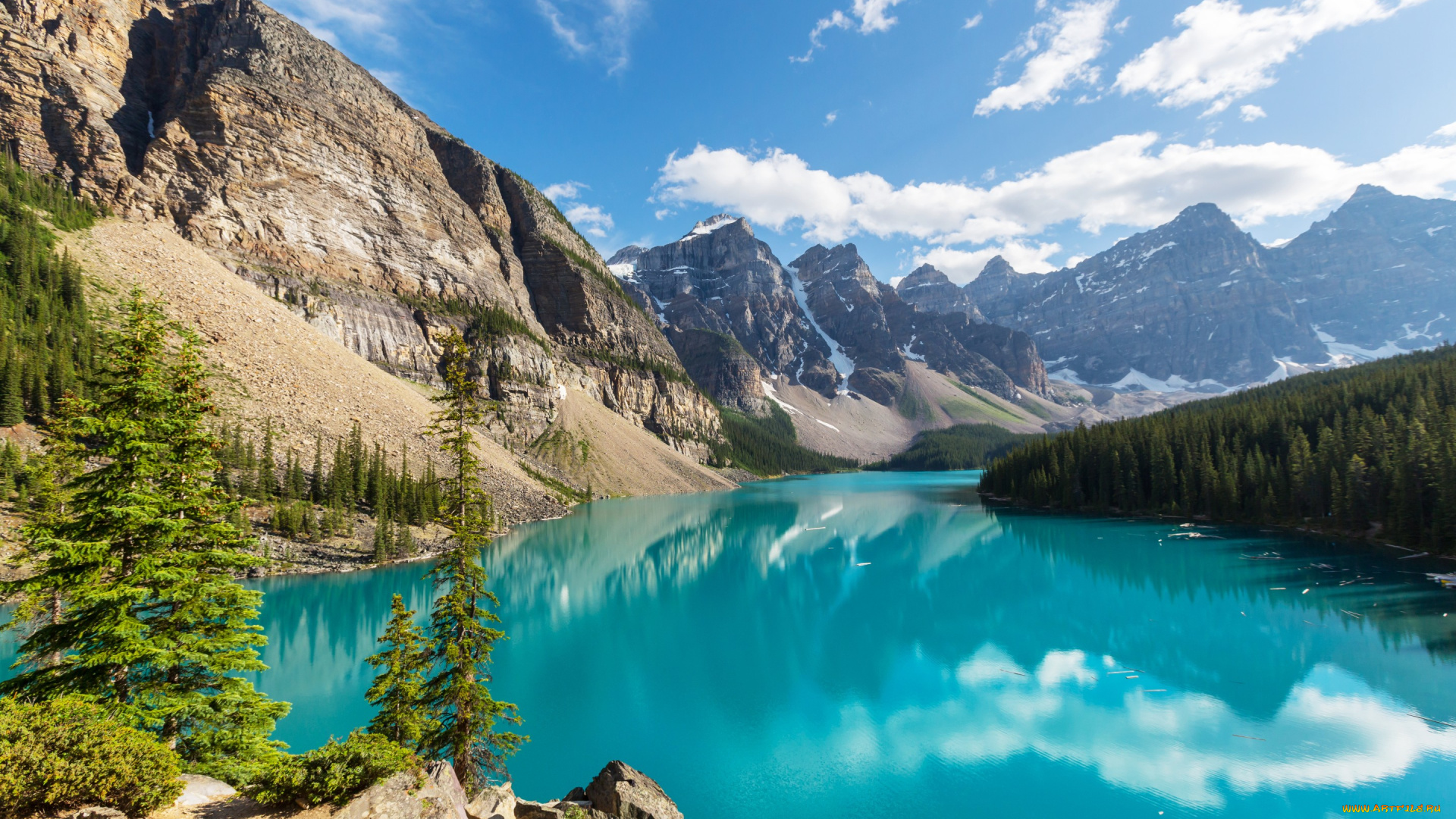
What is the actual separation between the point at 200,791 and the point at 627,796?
579cm

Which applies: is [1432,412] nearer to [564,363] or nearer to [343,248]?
[564,363]

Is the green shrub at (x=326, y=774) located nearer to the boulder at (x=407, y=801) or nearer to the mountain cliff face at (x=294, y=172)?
the boulder at (x=407, y=801)

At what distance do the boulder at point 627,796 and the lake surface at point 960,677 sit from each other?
8.75 feet

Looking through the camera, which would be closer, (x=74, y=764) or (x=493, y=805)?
(x=74, y=764)

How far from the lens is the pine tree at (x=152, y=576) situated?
26.8ft

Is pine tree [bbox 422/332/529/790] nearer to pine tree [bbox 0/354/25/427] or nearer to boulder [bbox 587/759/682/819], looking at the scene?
boulder [bbox 587/759/682/819]

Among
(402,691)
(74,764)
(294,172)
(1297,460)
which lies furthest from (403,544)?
(1297,460)

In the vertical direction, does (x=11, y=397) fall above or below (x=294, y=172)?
below

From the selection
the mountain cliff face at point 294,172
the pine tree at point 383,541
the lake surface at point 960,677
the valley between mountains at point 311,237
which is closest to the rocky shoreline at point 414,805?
the lake surface at point 960,677

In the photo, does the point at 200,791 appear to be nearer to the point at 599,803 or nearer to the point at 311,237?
the point at 599,803

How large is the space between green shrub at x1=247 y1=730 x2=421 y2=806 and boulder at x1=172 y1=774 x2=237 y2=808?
27.3 inches

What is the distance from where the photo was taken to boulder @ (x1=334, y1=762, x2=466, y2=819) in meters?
6.57

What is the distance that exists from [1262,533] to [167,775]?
65816 millimetres

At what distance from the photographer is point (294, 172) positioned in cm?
7800
